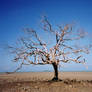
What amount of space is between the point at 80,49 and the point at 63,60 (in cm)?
209

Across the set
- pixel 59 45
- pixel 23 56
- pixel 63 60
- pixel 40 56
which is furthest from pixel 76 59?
pixel 23 56

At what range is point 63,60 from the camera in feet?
48.4

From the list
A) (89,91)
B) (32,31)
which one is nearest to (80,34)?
(32,31)

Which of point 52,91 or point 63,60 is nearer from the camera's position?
point 52,91

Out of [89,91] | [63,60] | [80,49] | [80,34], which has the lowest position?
[89,91]

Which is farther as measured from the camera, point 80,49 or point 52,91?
point 80,49

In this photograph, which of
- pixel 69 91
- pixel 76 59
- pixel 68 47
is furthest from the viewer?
pixel 68 47

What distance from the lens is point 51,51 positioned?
49.3ft

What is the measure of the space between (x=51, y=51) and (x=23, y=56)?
285 cm

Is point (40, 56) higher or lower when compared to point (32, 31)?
lower

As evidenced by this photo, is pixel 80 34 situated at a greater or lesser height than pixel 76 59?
greater

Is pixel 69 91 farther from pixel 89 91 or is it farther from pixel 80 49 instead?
pixel 80 49

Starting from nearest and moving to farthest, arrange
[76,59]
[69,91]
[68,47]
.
A: [69,91]
[76,59]
[68,47]

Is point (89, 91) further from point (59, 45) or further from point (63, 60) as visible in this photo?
point (59, 45)
